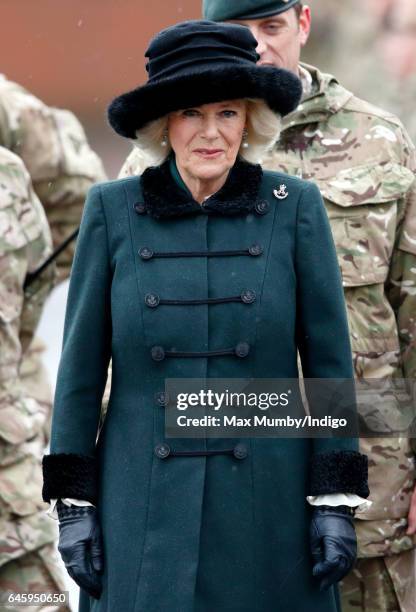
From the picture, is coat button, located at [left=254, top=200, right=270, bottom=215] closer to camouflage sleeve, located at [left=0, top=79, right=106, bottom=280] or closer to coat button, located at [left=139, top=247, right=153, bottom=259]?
coat button, located at [left=139, top=247, right=153, bottom=259]

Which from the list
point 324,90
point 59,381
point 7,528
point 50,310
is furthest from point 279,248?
point 50,310

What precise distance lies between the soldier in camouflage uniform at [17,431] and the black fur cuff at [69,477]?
169cm

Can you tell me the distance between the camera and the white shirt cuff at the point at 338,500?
4965 mm

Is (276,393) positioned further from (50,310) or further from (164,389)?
(50,310)

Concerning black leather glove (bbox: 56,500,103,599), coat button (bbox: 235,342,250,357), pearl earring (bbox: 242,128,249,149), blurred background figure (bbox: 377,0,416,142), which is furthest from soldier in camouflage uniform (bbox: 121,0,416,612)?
blurred background figure (bbox: 377,0,416,142)

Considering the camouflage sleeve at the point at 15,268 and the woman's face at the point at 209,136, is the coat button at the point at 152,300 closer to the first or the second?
the woman's face at the point at 209,136

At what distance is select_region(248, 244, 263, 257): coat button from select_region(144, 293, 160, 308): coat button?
9.8 inches

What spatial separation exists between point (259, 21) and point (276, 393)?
140cm

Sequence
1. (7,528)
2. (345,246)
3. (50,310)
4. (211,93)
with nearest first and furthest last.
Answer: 1. (211,93)
2. (345,246)
3. (7,528)
4. (50,310)

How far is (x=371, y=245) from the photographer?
592 centimetres

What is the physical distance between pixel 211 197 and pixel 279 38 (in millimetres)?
989

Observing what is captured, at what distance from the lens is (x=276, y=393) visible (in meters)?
5.02

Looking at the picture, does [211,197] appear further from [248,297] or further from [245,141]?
[248,297]

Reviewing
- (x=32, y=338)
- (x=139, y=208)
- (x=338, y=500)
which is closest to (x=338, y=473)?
(x=338, y=500)
